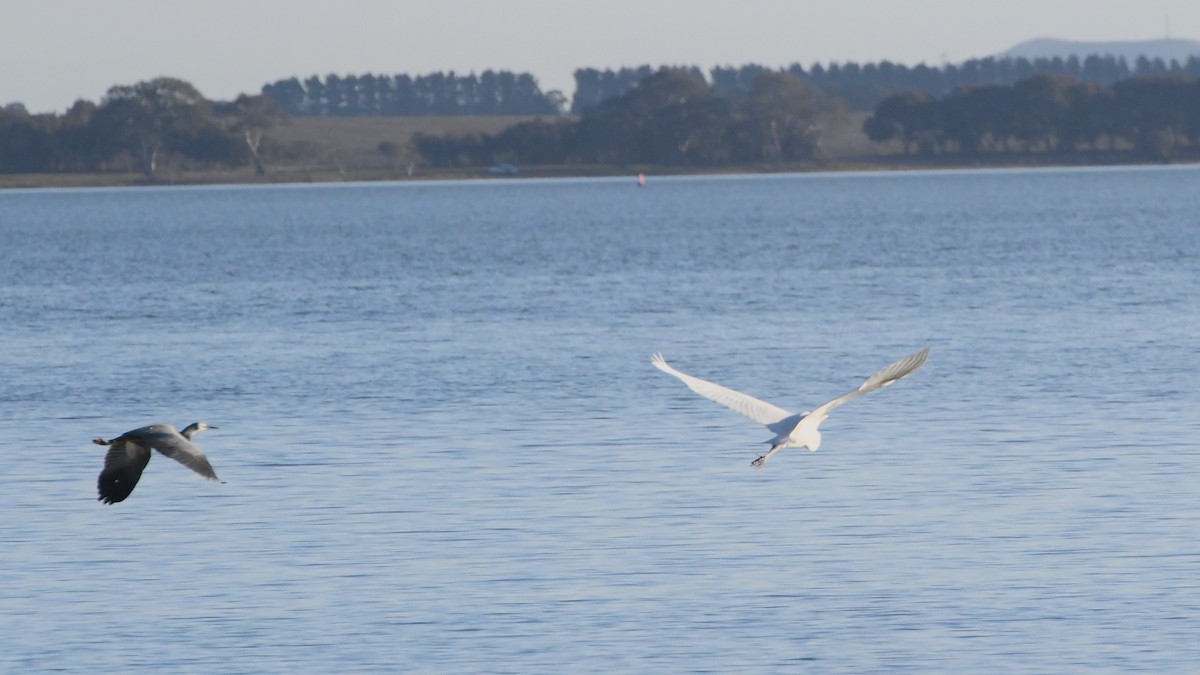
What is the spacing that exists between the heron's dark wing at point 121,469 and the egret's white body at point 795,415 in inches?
152

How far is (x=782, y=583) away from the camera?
17.0 meters

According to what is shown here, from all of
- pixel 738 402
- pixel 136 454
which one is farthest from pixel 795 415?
pixel 136 454

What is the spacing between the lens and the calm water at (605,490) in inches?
618

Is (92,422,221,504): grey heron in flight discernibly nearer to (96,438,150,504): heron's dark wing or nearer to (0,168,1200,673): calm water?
(96,438,150,504): heron's dark wing

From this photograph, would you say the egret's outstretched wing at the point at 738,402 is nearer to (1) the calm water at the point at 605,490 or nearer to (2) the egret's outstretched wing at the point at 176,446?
(1) the calm water at the point at 605,490

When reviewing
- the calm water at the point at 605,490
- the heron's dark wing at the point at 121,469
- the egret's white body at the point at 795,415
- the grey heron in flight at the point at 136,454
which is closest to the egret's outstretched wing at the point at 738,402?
the egret's white body at the point at 795,415

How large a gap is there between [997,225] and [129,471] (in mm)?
93828

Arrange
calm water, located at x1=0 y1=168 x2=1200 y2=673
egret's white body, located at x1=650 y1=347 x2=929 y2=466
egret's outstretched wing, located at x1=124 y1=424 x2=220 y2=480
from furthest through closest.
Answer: calm water, located at x1=0 y1=168 x2=1200 y2=673, egret's white body, located at x1=650 y1=347 x2=929 y2=466, egret's outstretched wing, located at x1=124 y1=424 x2=220 y2=480

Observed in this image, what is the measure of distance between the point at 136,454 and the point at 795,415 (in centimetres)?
527

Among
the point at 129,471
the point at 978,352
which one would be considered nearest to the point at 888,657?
the point at 129,471

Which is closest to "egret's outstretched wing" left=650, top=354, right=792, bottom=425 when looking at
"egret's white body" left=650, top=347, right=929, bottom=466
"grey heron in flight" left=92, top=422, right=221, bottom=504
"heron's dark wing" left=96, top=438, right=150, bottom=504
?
"egret's white body" left=650, top=347, right=929, bottom=466

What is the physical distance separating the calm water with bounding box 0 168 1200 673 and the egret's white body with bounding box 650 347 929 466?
1269 mm

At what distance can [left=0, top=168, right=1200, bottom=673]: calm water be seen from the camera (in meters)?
15.7

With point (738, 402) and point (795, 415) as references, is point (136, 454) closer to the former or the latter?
point (738, 402)
